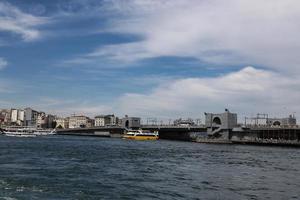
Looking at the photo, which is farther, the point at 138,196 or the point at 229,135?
the point at 229,135

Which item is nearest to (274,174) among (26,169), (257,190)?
(257,190)

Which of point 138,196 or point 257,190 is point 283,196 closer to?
point 257,190

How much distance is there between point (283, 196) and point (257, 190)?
9.09 feet

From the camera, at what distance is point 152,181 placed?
40.0 metres

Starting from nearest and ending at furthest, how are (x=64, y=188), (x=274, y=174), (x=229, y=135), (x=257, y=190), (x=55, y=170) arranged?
(x=64, y=188), (x=257, y=190), (x=55, y=170), (x=274, y=174), (x=229, y=135)

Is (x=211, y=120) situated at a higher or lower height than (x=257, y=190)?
higher

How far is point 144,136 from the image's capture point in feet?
629

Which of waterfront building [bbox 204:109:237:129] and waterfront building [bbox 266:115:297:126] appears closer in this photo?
waterfront building [bbox 204:109:237:129]

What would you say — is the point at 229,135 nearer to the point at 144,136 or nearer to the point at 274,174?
the point at 144,136

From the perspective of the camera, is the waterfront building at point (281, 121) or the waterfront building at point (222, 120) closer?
the waterfront building at point (222, 120)

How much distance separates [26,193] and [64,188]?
3.35m

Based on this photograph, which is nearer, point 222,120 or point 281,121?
point 222,120

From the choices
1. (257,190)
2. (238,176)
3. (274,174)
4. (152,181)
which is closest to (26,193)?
(152,181)

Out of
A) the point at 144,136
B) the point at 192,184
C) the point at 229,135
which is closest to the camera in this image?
the point at 192,184
